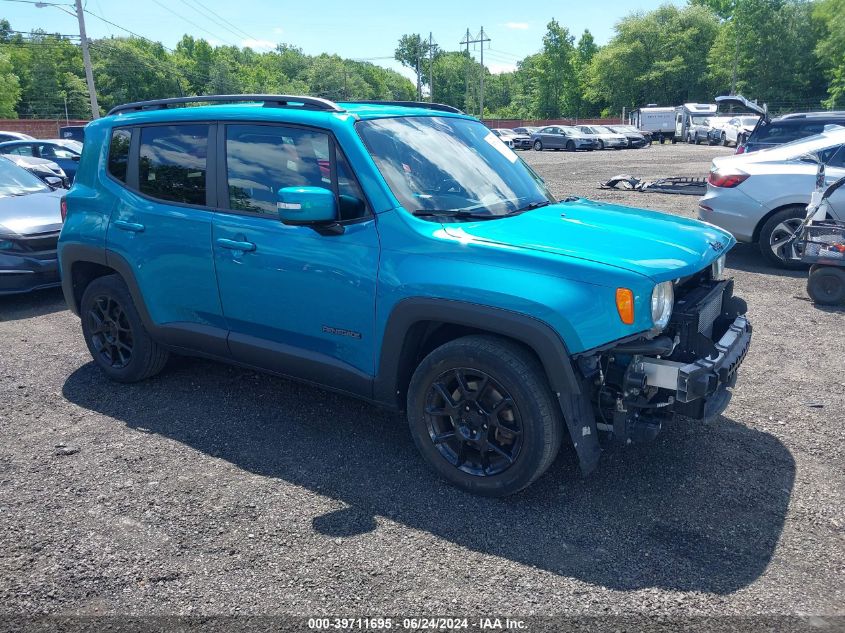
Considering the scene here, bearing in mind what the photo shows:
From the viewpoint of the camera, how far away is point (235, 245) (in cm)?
411

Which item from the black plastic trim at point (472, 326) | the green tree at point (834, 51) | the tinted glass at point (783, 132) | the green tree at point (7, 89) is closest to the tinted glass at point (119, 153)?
the black plastic trim at point (472, 326)

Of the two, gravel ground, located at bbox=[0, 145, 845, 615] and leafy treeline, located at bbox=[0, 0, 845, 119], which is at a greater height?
leafy treeline, located at bbox=[0, 0, 845, 119]

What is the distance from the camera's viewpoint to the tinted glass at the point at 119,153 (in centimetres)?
481

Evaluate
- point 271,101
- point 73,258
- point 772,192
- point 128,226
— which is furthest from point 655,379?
point 772,192

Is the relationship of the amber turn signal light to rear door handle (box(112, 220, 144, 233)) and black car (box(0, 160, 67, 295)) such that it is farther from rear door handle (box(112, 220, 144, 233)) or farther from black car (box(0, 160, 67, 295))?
black car (box(0, 160, 67, 295))

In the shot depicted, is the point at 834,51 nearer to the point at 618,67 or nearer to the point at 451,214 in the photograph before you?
the point at 618,67

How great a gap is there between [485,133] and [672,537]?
8.76ft

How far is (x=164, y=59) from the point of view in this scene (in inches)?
4375

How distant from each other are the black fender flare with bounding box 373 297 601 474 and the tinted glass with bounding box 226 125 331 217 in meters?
0.91

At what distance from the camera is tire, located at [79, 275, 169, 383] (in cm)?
493

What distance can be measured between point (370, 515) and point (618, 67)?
88297 mm

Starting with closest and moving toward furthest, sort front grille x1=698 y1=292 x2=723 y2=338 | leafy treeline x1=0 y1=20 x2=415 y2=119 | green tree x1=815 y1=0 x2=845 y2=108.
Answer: front grille x1=698 y1=292 x2=723 y2=338 < green tree x1=815 y1=0 x2=845 y2=108 < leafy treeline x1=0 y1=20 x2=415 y2=119

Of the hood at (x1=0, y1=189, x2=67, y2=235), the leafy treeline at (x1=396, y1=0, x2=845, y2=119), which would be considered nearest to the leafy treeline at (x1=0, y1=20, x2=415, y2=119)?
the leafy treeline at (x1=396, y1=0, x2=845, y2=119)

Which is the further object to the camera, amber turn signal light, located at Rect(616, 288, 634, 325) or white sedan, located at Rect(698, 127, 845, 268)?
white sedan, located at Rect(698, 127, 845, 268)
